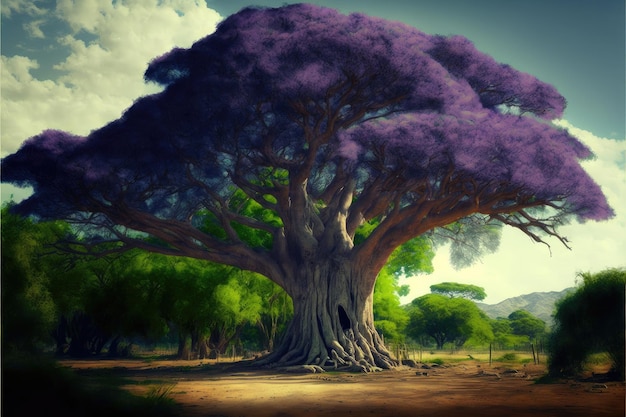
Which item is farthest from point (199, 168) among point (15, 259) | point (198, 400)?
point (198, 400)

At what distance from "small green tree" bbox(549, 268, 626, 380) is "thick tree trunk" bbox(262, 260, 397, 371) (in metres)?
6.93

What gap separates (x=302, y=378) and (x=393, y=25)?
42.7ft

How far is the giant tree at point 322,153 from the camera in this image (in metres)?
21.5

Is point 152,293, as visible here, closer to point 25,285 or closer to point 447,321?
point 25,285

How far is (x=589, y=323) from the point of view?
18297 millimetres

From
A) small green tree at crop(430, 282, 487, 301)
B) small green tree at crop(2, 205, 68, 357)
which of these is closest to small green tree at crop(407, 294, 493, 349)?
small green tree at crop(430, 282, 487, 301)

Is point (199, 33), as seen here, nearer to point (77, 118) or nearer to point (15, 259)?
point (77, 118)

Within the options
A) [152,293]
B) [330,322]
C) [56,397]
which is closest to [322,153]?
[330,322]

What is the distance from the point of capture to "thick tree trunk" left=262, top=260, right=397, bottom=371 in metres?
23.8

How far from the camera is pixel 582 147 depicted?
25516mm

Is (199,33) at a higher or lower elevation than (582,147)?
higher

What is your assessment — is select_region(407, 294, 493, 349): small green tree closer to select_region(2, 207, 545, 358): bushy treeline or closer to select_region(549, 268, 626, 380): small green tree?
select_region(2, 207, 545, 358): bushy treeline

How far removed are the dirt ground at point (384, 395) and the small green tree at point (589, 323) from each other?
3.36 feet

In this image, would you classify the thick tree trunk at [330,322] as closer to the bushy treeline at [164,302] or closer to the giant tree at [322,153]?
the giant tree at [322,153]
